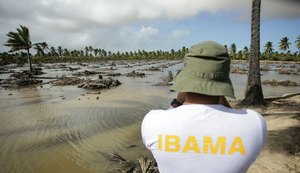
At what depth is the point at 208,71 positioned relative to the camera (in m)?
1.19

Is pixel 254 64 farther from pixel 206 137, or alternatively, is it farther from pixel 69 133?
pixel 206 137

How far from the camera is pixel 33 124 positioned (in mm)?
7844

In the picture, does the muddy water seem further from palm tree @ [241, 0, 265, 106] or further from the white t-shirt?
the white t-shirt

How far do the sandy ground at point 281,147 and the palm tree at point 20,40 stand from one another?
26224 mm

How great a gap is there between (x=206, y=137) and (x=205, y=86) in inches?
10.3

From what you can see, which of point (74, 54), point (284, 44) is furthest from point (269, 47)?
point (74, 54)

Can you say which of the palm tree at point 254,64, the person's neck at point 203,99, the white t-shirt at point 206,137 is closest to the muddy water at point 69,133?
the palm tree at point 254,64

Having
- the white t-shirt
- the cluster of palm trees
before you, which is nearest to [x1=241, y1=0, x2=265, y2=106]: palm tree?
the white t-shirt

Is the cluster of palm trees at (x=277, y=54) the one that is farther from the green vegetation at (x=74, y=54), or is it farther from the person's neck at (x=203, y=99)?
the person's neck at (x=203, y=99)

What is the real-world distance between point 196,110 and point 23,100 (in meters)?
13.4

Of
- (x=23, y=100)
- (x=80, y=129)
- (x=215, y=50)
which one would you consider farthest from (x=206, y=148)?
(x=23, y=100)

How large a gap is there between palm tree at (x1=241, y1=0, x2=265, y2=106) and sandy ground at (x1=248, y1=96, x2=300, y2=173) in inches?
56.6

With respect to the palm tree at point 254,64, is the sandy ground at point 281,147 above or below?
below

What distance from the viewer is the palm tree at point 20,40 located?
2562 cm
